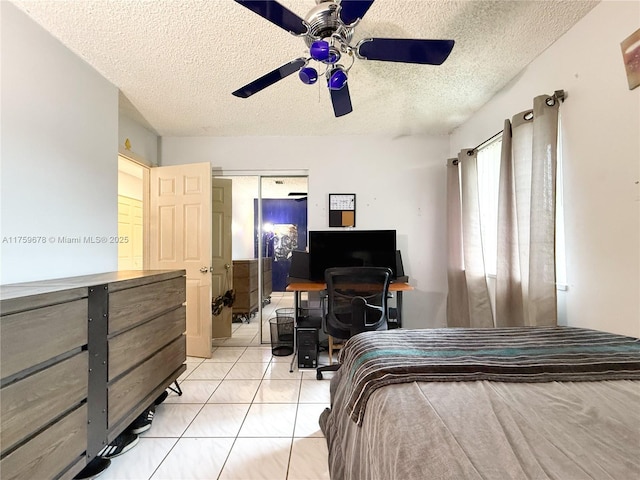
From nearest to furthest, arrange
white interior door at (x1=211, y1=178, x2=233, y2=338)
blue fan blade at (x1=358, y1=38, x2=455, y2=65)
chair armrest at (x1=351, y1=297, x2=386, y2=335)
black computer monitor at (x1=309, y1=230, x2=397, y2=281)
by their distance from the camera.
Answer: blue fan blade at (x1=358, y1=38, x2=455, y2=65), chair armrest at (x1=351, y1=297, x2=386, y2=335), black computer monitor at (x1=309, y1=230, x2=397, y2=281), white interior door at (x1=211, y1=178, x2=233, y2=338)

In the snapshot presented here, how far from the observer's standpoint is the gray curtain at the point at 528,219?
5.73 ft

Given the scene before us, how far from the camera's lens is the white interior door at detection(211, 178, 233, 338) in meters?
3.44

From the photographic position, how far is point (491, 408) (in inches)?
30.9

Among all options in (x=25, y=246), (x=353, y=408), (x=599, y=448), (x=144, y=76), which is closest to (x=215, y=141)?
(x=144, y=76)

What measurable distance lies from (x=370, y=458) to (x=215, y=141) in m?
3.44

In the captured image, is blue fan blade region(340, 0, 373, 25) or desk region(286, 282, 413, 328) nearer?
blue fan blade region(340, 0, 373, 25)

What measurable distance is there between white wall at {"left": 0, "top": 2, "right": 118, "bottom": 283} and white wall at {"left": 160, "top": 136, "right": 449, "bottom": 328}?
1691 mm

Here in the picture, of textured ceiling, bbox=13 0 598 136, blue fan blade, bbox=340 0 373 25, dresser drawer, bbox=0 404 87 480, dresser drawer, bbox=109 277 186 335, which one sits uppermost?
textured ceiling, bbox=13 0 598 136

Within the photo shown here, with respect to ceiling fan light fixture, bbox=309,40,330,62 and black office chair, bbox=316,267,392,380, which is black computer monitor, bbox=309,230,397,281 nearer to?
black office chair, bbox=316,267,392,380

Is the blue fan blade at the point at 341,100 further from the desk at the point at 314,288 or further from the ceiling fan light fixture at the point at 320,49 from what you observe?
the desk at the point at 314,288

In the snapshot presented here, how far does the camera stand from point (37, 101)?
64.4 inches

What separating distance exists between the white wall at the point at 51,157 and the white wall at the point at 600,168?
10.3ft

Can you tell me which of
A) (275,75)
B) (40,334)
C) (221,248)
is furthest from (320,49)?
(221,248)

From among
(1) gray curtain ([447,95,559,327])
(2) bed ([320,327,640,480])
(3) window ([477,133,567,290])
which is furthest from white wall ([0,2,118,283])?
(3) window ([477,133,567,290])
